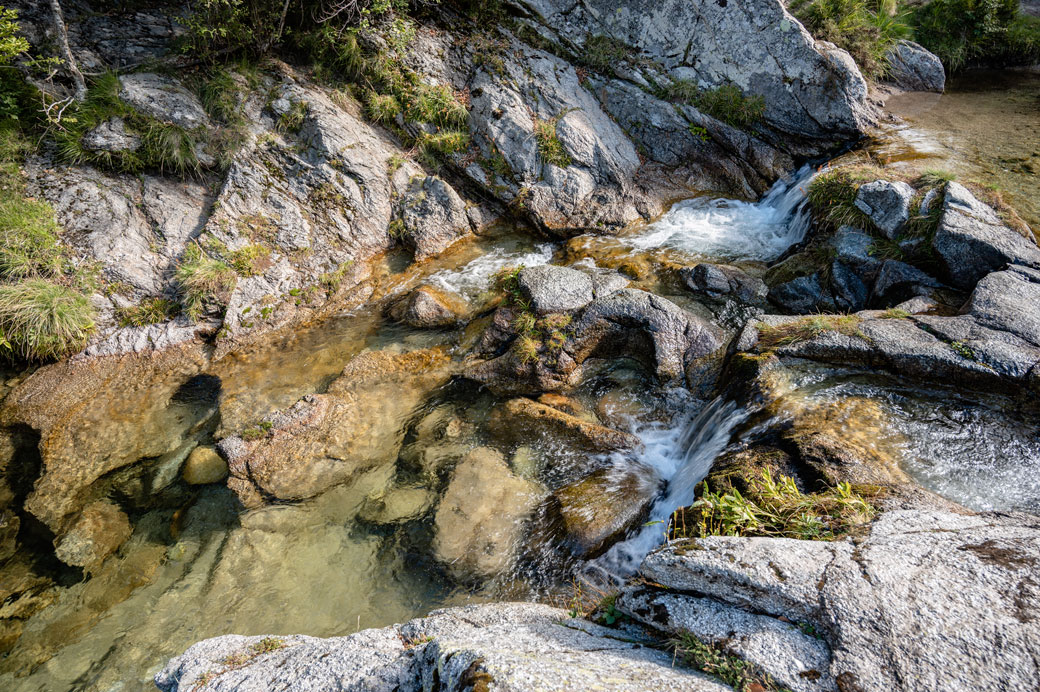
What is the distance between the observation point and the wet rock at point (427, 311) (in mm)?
8461

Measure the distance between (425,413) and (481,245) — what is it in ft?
15.0

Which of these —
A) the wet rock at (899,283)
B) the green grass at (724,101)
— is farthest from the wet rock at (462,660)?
the green grass at (724,101)

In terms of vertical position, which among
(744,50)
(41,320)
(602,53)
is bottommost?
(41,320)

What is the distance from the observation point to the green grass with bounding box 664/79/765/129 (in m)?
11.6

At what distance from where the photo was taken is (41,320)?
7355 millimetres

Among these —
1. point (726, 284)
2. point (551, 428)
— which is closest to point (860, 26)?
point (726, 284)

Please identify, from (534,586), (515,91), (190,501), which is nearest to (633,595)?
(534,586)

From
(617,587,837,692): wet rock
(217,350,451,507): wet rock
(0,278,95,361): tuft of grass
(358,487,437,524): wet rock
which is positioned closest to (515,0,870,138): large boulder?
(217,350,451,507): wet rock

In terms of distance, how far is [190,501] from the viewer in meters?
6.20

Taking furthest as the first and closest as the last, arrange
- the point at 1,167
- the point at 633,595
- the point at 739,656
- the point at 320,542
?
the point at 1,167 < the point at 320,542 < the point at 633,595 < the point at 739,656

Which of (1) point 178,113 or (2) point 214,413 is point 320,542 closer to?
(2) point 214,413

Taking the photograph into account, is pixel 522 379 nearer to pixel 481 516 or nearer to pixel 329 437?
pixel 481 516

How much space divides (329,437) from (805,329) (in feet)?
20.4

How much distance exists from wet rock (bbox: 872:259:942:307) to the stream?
231 centimetres
